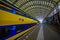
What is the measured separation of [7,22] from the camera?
6.59 metres

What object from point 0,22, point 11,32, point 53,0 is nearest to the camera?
point 0,22

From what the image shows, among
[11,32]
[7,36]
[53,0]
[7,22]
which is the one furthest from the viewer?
[53,0]

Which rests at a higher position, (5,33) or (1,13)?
(1,13)

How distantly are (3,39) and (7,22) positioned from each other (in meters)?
0.80

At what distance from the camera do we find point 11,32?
304 inches

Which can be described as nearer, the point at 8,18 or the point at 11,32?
the point at 8,18

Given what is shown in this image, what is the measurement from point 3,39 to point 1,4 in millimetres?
1531

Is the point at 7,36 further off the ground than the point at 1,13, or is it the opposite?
the point at 1,13

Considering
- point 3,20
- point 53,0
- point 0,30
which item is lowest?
point 0,30

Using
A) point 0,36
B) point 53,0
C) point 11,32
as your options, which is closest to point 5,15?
point 0,36

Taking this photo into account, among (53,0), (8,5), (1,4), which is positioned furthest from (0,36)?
(53,0)

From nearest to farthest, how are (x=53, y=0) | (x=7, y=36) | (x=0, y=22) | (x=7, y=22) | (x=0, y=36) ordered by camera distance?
1. (x=0, y=22)
2. (x=0, y=36)
3. (x=7, y=22)
4. (x=7, y=36)
5. (x=53, y=0)

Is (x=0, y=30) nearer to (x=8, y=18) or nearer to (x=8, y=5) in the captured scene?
(x=8, y=18)

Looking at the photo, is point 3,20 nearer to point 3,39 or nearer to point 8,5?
point 3,39
